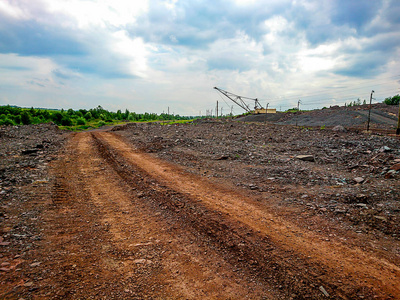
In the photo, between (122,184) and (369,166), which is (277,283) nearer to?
(122,184)

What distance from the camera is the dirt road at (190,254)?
3.09 meters

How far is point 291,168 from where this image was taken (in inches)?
382

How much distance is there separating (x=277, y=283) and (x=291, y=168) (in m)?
7.23

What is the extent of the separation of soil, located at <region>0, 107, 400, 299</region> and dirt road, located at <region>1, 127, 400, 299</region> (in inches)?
0.8

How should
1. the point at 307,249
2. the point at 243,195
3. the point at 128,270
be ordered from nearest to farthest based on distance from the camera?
the point at 128,270, the point at 307,249, the point at 243,195

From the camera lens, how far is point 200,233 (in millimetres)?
4562

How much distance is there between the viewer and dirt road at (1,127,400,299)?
309 centimetres

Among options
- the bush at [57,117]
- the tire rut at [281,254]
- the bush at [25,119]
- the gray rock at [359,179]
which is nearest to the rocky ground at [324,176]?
the gray rock at [359,179]

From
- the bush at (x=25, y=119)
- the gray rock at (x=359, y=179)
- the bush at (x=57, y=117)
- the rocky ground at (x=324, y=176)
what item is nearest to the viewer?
the rocky ground at (x=324, y=176)

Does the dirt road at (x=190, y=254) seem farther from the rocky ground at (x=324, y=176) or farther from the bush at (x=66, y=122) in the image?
the bush at (x=66, y=122)

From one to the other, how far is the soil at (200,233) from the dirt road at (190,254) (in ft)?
0.07

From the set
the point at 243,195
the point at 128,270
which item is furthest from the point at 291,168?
the point at 128,270

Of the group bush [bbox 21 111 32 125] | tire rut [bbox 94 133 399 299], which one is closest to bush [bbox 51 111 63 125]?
bush [bbox 21 111 32 125]

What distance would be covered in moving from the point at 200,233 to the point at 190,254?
2.35 feet
